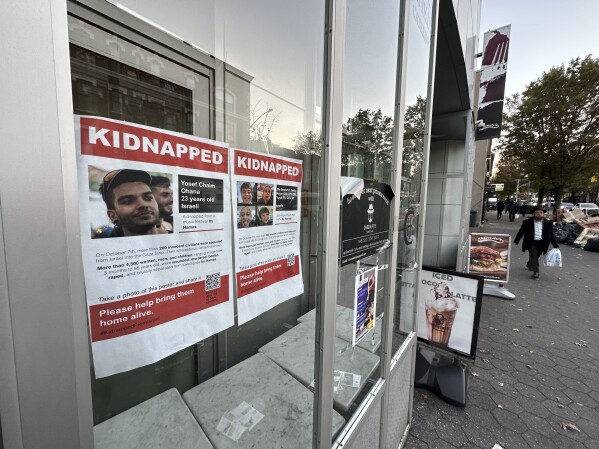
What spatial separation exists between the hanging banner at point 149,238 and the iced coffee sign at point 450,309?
2.24 meters

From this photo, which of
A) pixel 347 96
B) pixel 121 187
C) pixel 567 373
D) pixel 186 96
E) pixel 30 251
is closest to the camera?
pixel 30 251

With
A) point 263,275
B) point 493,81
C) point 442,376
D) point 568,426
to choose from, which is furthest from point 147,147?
point 493,81

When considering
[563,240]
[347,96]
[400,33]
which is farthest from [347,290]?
[563,240]

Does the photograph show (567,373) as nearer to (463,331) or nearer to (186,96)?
(463,331)

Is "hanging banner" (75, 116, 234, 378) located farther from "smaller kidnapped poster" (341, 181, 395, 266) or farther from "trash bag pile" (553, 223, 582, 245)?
"trash bag pile" (553, 223, 582, 245)

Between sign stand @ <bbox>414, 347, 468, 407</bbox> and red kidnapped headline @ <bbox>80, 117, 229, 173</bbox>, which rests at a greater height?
red kidnapped headline @ <bbox>80, 117, 229, 173</bbox>

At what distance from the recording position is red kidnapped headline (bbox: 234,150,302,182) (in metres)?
1.36

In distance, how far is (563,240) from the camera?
1311cm

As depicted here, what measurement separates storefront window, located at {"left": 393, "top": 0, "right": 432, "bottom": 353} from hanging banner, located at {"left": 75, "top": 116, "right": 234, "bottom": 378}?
148 cm

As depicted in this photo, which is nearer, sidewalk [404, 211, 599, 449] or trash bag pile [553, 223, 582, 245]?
sidewalk [404, 211, 599, 449]

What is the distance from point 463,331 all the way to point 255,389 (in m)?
2.19

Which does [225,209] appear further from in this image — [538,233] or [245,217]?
[538,233]

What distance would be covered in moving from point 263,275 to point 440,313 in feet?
7.63

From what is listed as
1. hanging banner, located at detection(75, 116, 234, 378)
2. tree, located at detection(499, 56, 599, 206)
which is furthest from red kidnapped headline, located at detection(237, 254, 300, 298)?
tree, located at detection(499, 56, 599, 206)
